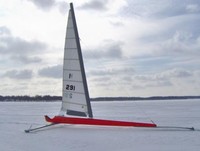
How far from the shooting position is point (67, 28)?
12719mm

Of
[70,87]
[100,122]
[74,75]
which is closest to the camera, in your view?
[100,122]

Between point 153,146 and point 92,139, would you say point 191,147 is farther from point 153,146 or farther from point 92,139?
point 92,139

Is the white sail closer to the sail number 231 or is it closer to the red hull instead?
the sail number 231

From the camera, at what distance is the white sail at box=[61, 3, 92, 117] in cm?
1248

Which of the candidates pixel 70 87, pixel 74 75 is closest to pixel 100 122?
pixel 70 87

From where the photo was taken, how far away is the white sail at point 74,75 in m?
12.5

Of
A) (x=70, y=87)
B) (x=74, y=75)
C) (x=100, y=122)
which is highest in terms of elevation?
(x=74, y=75)

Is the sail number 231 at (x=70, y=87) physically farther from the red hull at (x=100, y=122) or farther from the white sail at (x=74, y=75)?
the red hull at (x=100, y=122)

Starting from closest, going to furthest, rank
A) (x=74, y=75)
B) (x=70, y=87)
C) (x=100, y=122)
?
(x=100, y=122) < (x=74, y=75) < (x=70, y=87)

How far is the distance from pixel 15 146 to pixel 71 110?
396 centimetres

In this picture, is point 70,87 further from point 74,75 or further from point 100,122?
point 100,122

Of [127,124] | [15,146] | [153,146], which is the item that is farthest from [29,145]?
[127,124]

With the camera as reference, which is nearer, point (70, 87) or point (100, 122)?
point (100, 122)

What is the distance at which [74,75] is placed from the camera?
12648 mm
